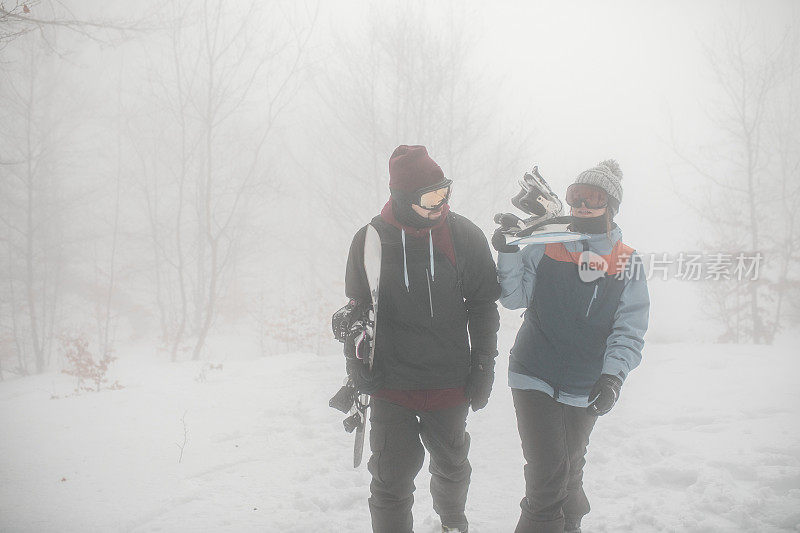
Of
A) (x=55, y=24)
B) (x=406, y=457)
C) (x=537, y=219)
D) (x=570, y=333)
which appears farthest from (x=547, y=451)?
(x=55, y=24)

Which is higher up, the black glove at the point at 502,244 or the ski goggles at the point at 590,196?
the ski goggles at the point at 590,196

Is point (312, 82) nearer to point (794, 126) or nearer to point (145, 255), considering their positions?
point (794, 126)

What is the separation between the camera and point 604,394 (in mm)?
2053

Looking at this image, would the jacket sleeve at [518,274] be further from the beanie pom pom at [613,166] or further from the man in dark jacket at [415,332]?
the beanie pom pom at [613,166]

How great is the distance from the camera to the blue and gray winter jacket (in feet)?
7.16

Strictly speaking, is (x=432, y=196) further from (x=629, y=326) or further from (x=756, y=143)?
(x=756, y=143)

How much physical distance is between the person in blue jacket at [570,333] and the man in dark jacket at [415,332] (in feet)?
0.79

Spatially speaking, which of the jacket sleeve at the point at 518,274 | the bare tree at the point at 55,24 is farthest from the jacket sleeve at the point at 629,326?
the bare tree at the point at 55,24

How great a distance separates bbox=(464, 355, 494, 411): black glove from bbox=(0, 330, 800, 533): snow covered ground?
1.05 m

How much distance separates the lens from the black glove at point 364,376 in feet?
7.19

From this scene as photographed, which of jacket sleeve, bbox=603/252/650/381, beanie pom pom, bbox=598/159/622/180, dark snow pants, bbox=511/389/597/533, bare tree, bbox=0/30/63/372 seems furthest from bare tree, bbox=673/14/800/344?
bare tree, bbox=0/30/63/372

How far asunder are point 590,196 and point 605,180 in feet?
0.38

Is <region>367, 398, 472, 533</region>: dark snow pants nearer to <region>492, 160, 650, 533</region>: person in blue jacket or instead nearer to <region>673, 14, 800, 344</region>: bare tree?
<region>492, 160, 650, 533</region>: person in blue jacket

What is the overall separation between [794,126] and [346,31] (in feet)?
46.0
